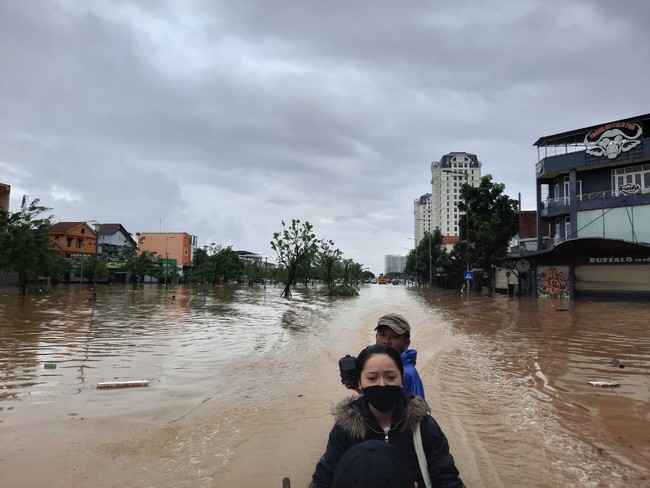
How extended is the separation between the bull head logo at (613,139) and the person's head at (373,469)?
38332 mm

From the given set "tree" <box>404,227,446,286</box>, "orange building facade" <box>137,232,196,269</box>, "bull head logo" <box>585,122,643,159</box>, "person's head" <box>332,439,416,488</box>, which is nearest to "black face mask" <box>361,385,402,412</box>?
"person's head" <box>332,439,416,488</box>

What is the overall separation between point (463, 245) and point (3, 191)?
47438mm

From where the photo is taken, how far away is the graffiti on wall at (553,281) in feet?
114

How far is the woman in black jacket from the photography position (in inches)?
89.7

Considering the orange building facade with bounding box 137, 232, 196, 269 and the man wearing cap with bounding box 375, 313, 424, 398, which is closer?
the man wearing cap with bounding box 375, 313, 424, 398

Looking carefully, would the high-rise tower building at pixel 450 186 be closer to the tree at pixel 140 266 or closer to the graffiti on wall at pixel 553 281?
the tree at pixel 140 266

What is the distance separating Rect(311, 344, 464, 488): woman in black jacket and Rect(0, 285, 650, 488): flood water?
225cm

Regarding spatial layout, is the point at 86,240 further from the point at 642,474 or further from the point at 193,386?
the point at 642,474

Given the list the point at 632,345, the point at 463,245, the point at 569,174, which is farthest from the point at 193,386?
the point at 463,245

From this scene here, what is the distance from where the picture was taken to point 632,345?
12.0 meters

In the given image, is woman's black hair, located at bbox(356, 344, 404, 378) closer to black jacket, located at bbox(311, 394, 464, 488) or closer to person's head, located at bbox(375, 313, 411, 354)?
black jacket, located at bbox(311, 394, 464, 488)

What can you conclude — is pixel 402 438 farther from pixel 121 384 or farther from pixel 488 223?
A: pixel 488 223

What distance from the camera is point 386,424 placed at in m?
2.39

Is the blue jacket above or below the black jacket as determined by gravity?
above
